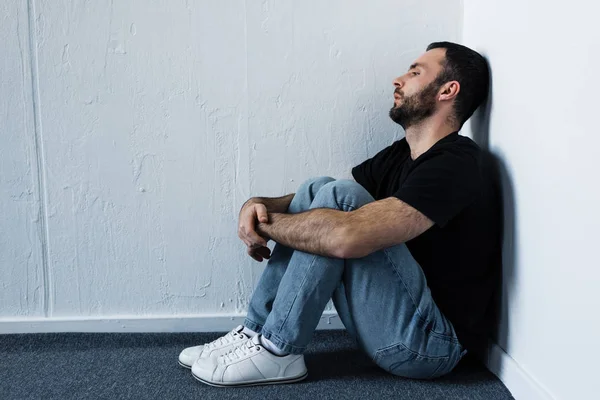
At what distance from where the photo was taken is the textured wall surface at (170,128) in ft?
6.54

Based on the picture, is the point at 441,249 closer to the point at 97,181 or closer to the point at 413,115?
the point at 413,115

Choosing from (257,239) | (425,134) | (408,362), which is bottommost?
(408,362)

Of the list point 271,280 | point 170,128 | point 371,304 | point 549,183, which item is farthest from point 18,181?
point 549,183

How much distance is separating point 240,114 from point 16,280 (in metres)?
0.96

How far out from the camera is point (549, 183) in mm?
1361

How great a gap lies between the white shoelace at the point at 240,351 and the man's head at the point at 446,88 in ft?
2.68

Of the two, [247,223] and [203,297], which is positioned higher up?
[247,223]

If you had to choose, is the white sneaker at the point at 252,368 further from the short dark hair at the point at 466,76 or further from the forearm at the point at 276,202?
the short dark hair at the point at 466,76

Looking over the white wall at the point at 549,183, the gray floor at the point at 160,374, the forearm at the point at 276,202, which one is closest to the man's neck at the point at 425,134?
the white wall at the point at 549,183

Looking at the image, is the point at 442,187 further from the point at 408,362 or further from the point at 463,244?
the point at 408,362

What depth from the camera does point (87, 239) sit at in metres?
2.04

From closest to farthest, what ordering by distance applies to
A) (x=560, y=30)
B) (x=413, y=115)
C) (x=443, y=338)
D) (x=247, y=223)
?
(x=560, y=30) < (x=443, y=338) < (x=247, y=223) < (x=413, y=115)

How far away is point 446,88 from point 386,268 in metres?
0.61

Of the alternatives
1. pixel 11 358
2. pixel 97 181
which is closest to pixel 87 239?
pixel 97 181
